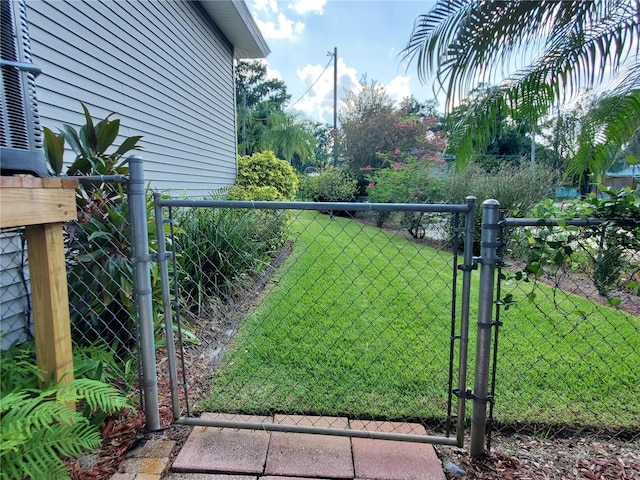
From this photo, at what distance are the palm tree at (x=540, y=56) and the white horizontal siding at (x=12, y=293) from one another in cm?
326

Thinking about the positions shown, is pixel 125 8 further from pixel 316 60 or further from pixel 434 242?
pixel 316 60

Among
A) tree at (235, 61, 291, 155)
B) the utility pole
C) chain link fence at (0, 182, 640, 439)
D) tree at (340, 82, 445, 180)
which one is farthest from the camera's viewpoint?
tree at (235, 61, 291, 155)

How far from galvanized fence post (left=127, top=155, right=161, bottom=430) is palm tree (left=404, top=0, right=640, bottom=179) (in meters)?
2.32

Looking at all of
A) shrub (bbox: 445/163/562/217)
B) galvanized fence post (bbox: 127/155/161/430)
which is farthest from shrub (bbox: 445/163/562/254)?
galvanized fence post (bbox: 127/155/161/430)

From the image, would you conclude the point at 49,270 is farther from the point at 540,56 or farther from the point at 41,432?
the point at 540,56

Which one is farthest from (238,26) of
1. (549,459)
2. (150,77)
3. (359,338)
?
(549,459)

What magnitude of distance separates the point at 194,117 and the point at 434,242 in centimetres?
558

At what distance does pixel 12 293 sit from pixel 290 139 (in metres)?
21.0

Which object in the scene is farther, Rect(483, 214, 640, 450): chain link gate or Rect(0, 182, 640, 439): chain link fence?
Rect(0, 182, 640, 439): chain link fence

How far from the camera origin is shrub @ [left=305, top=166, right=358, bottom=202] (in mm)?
12328

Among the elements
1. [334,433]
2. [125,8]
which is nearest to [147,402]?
[334,433]

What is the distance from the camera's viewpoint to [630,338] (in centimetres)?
289

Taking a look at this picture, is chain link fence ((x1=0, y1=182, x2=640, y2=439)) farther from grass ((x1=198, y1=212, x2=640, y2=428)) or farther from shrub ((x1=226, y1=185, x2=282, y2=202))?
shrub ((x1=226, y1=185, x2=282, y2=202))

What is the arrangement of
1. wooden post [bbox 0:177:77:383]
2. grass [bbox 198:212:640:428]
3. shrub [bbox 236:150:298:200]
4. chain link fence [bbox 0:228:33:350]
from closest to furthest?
wooden post [bbox 0:177:77:383] → grass [bbox 198:212:640:428] → chain link fence [bbox 0:228:33:350] → shrub [bbox 236:150:298:200]
